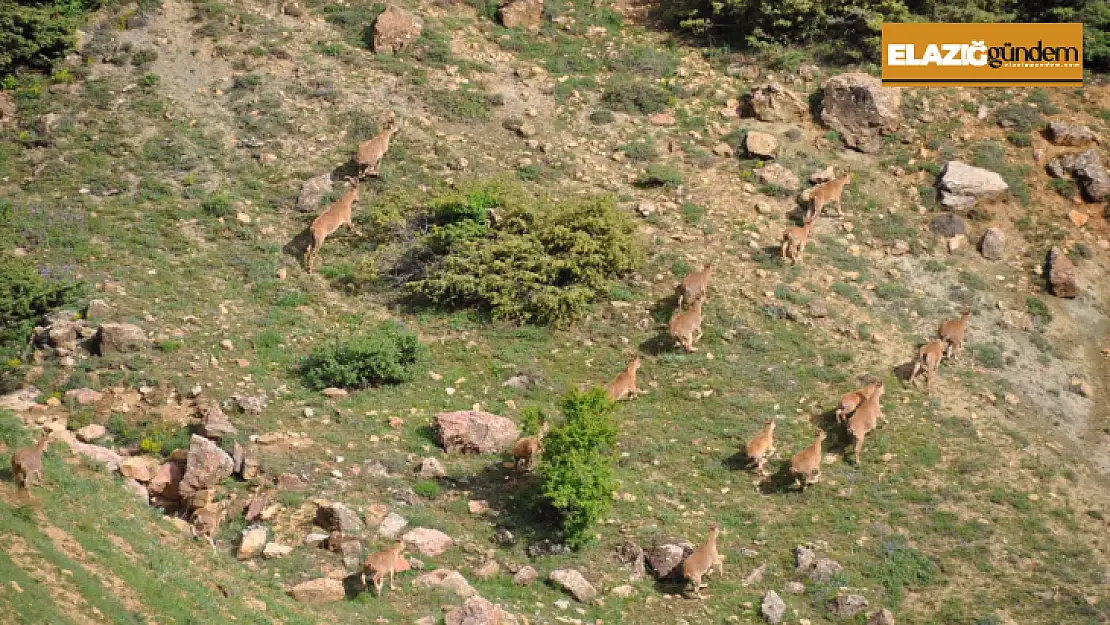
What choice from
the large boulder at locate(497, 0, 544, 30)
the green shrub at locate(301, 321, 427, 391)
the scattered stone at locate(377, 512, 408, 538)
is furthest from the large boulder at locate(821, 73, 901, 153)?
the scattered stone at locate(377, 512, 408, 538)

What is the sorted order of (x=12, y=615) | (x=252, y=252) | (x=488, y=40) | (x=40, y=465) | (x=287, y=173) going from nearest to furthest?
(x=12, y=615)
(x=40, y=465)
(x=252, y=252)
(x=287, y=173)
(x=488, y=40)

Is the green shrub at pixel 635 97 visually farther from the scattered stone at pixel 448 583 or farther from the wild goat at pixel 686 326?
the scattered stone at pixel 448 583

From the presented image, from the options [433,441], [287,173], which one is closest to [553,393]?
[433,441]

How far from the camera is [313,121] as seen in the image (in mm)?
30375

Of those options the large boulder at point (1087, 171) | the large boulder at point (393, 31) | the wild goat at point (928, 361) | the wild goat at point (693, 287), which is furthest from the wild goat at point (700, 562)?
the large boulder at point (393, 31)

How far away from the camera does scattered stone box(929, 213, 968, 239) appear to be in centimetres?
2881

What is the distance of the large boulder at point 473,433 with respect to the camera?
21.8 m

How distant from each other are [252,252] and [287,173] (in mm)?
3098

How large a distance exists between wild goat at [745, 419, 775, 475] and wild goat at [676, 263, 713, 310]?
4.25 m

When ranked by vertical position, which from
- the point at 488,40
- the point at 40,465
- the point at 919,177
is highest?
the point at 488,40

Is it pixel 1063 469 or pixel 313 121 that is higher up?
pixel 313 121

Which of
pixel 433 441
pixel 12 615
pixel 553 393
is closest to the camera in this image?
pixel 12 615

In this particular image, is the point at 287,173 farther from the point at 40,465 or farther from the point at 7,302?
the point at 40,465

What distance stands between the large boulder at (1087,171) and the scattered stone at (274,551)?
2248 centimetres
